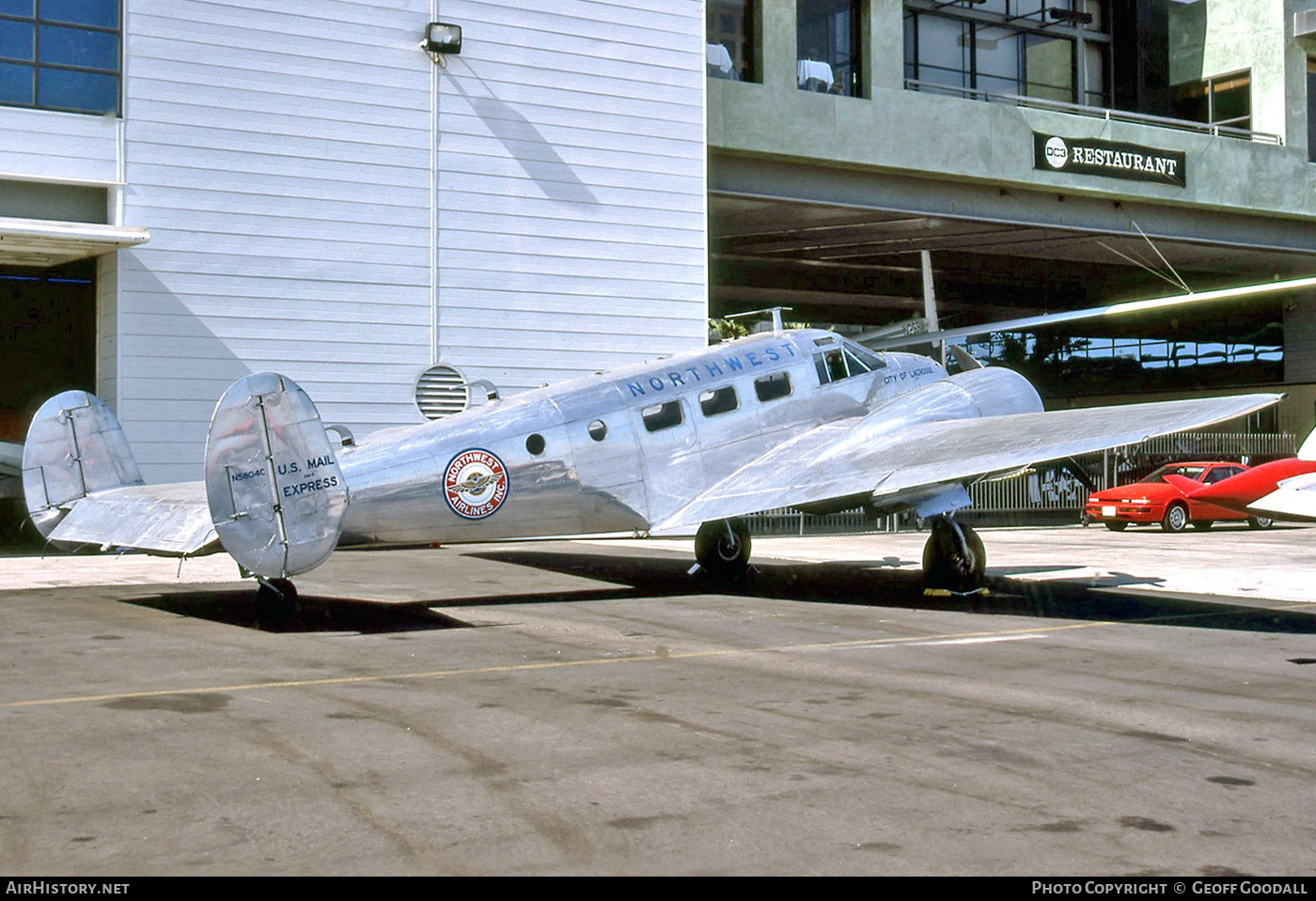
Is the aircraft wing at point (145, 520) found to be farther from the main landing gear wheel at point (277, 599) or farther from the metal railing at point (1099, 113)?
the metal railing at point (1099, 113)

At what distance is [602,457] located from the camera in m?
16.2

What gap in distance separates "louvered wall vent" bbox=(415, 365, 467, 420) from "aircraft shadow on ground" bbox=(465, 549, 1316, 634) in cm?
691

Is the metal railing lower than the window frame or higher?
higher

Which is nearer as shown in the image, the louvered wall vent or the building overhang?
the building overhang

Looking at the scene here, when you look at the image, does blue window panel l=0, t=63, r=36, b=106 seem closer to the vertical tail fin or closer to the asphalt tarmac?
the vertical tail fin

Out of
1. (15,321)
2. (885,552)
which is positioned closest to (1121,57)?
(885,552)

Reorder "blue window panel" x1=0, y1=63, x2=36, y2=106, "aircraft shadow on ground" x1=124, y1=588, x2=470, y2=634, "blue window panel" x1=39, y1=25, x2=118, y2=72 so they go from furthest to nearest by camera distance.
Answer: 1. "blue window panel" x1=39, y1=25, x2=118, y2=72
2. "blue window panel" x1=0, y1=63, x2=36, y2=106
3. "aircraft shadow on ground" x1=124, y1=588, x2=470, y2=634

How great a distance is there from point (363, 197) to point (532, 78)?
5432mm

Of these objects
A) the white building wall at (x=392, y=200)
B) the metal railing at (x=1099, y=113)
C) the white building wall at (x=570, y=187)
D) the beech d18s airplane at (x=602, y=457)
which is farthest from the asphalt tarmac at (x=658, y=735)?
the metal railing at (x=1099, y=113)

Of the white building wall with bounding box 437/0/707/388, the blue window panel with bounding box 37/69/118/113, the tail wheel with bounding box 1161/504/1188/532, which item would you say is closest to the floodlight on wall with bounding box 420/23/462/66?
the white building wall with bounding box 437/0/707/388

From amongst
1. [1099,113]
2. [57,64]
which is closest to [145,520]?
[57,64]

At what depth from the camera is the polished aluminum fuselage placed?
569 inches

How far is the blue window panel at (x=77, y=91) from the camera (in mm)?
25578

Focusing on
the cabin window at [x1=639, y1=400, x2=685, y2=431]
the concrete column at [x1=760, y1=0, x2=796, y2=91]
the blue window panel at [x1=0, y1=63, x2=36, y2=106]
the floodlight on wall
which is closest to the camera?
the cabin window at [x1=639, y1=400, x2=685, y2=431]
